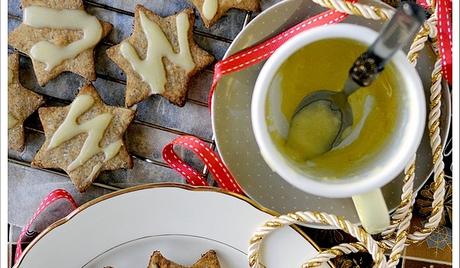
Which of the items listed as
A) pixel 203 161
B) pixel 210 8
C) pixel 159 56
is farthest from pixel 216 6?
pixel 203 161

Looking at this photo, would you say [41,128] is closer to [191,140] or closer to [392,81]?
[191,140]

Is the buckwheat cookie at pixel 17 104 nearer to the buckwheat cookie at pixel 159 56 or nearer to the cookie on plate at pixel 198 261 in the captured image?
the buckwheat cookie at pixel 159 56

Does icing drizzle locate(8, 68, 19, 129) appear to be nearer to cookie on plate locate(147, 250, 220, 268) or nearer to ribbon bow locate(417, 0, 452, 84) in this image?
cookie on plate locate(147, 250, 220, 268)

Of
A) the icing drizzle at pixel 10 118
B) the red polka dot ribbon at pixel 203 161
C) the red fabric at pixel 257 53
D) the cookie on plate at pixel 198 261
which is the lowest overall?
the cookie on plate at pixel 198 261

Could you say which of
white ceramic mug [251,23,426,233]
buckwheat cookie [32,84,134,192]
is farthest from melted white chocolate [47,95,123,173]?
white ceramic mug [251,23,426,233]

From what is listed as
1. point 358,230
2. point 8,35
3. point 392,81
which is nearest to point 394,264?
point 358,230

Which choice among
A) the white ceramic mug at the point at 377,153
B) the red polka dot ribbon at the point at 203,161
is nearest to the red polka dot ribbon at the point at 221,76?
the red polka dot ribbon at the point at 203,161
